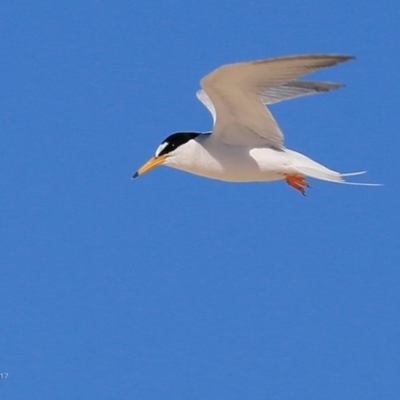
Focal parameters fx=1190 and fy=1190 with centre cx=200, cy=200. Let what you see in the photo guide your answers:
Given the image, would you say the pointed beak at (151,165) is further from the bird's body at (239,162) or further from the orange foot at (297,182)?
the orange foot at (297,182)

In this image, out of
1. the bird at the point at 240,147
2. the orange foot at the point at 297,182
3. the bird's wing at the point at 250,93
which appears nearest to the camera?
the bird's wing at the point at 250,93

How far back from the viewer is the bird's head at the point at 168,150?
38.2 feet

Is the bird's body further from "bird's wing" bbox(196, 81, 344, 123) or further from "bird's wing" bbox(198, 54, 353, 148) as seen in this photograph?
"bird's wing" bbox(196, 81, 344, 123)

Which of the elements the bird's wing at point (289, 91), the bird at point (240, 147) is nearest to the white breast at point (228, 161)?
the bird at point (240, 147)

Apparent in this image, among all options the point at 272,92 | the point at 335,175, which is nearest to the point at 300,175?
the point at 335,175

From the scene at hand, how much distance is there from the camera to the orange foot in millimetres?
11625

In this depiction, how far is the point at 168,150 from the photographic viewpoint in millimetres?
11727

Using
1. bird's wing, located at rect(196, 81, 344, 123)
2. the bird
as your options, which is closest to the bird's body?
the bird

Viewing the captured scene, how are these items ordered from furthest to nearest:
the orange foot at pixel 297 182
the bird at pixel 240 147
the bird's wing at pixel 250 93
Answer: the orange foot at pixel 297 182 < the bird at pixel 240 147 < the bird's wing at pixel 250 93

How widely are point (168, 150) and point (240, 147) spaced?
2.35ft

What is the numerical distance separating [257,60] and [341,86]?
2.57m

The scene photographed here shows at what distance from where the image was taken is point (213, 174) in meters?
11.5

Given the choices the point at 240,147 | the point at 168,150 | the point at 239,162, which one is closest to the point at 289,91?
the point at 240,147

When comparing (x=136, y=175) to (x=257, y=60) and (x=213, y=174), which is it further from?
(x=257, y=60)
